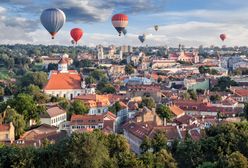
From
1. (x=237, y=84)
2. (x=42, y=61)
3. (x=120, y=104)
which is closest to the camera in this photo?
(x=120, y=104)

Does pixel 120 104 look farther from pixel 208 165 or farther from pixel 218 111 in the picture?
pixel 208 165

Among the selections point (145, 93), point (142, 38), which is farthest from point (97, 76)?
point (145, 93)

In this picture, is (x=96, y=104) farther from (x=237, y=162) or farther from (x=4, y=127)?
(x=237, y=162)

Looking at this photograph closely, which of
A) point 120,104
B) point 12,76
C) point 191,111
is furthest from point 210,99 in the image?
point 12,76

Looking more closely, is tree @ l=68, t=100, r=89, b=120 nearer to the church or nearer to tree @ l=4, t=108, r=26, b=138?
tree @ l=4, t=108, r=26, b=138

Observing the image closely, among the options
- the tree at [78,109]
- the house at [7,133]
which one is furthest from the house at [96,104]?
the house at [7,133]
